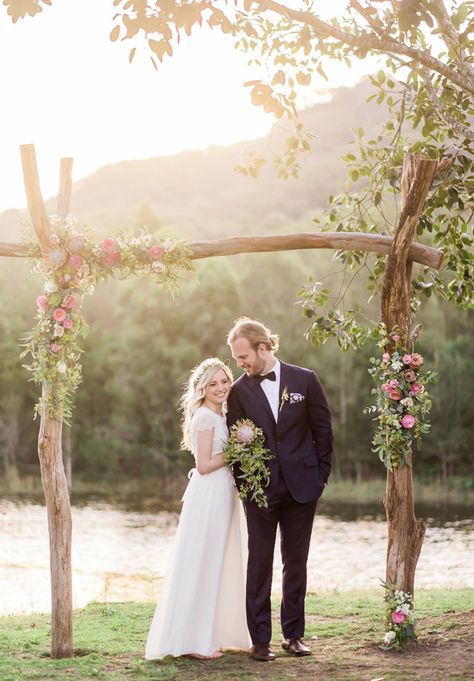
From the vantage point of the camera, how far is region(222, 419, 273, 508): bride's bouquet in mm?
5859

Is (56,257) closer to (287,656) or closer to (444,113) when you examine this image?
(287,656)

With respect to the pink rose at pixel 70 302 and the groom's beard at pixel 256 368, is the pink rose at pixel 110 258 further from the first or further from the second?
the groom's beard at pixel 256 368

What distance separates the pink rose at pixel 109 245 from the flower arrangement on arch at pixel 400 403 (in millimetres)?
1841

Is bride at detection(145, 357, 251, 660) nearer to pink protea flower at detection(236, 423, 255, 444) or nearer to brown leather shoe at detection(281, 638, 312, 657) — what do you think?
pink protea flower at detection(236, 423, 255, 444)

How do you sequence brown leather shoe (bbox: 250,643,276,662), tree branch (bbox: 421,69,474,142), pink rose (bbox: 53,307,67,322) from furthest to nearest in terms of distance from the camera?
tree branch (bbox: 421,69,474,142) → pink rose (bbox: 53,307,67,322) → brown leather shoe (bbox: 250,643,276,662)

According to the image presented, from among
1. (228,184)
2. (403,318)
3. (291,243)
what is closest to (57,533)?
(291,243)

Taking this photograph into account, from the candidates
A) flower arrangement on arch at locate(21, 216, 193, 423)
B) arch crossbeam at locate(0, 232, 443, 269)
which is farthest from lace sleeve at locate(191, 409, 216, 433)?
arch crossbeam at locate(0, 232, 443, 269)

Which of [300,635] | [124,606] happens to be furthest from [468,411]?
[300,635]

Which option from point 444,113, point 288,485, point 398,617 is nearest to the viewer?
point 288,485

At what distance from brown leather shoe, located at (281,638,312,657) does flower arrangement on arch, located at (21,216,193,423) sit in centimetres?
A: 198

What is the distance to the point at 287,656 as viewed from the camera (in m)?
6.00

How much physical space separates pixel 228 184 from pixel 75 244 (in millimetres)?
71845

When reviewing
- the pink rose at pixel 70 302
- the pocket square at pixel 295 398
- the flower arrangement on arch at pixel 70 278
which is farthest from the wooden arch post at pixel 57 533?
the pocket square at pixel 295 398

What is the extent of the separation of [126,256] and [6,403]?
26125 millimetres
